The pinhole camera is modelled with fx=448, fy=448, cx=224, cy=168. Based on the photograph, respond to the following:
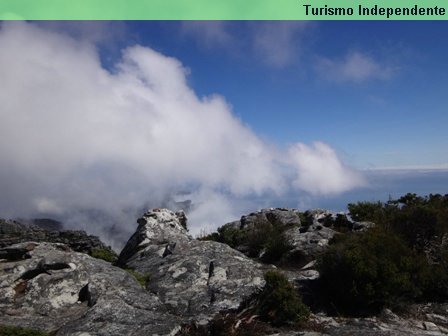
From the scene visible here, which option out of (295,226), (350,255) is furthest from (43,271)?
(295,226)

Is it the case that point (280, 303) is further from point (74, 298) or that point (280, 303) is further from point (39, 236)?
point (39, 236)

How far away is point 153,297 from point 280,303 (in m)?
3.89

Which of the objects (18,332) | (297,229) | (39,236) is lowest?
(18,332)

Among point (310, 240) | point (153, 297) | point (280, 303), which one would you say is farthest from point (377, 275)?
point (310, 240)

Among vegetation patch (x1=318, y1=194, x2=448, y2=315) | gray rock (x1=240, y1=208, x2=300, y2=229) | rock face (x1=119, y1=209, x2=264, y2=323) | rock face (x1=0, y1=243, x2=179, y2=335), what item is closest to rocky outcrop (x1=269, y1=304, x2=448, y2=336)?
vegetation patch (x1=318, y1=194, x2=448, y2=315)

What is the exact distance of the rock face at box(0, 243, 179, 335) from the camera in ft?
38.2

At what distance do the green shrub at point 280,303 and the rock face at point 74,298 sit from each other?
260 cm

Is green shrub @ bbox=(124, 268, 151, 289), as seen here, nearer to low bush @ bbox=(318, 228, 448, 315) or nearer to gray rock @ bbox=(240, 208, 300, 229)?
low bush @ bbox=(318, 228, 448, 315)

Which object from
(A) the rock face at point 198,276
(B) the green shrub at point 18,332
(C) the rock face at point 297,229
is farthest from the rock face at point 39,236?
(B) the green shrub at point 18,332

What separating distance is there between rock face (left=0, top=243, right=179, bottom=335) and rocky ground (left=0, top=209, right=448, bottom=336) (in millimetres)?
26

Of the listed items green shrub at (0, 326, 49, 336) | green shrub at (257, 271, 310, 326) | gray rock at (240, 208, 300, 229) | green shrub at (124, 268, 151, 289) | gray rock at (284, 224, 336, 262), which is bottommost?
green shrub at (0, 326, 49, 336)

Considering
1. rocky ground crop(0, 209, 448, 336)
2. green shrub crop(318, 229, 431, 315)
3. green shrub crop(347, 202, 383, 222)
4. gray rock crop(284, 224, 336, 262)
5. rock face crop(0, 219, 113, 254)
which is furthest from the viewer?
rock face crop(0, 219, 113, 254)

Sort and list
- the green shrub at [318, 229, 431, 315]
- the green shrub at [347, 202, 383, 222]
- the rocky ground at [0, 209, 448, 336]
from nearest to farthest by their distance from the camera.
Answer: the rocky ground at [0, 209, 448, 336]
the green shrub at [318, 229, 431, 315]
the green shrub at [347, 202, 383, 222]

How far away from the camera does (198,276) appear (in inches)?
596
